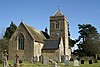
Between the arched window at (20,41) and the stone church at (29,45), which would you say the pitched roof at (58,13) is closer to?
the stone church at (29,45)

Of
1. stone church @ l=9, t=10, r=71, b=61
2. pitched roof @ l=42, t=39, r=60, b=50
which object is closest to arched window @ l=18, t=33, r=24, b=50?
stone church @ l=9, t=10, r=71, b=61

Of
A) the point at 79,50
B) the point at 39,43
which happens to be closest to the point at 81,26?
the point at 79,50

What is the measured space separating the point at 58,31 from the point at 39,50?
36.0 ft

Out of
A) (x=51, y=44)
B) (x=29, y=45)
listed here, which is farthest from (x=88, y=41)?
(x=29, y=45)

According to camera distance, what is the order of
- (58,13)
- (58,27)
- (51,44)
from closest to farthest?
1. (51,44)
2. (58,27)
3. (58,13)

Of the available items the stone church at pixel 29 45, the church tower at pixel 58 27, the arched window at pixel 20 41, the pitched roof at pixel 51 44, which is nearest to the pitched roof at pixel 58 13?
the church tower at pixel 58 27

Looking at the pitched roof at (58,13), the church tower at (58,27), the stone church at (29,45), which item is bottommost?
the stone church at (29,45)

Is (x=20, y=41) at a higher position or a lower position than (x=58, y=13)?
lower

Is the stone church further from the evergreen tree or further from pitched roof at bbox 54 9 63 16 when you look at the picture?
the evergreen tree

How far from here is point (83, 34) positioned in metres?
93.1

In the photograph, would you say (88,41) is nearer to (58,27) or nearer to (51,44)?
(58,27)

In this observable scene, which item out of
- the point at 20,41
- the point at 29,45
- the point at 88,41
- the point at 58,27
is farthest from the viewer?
the point at 88,41

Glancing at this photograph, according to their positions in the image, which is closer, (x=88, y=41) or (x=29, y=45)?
(x=29, y=45)

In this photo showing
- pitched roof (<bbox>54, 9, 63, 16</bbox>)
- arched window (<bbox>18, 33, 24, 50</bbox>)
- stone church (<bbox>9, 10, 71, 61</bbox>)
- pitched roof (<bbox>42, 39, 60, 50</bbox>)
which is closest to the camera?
stone church (<bbox>9, 10, 71, 61</bbox>)
